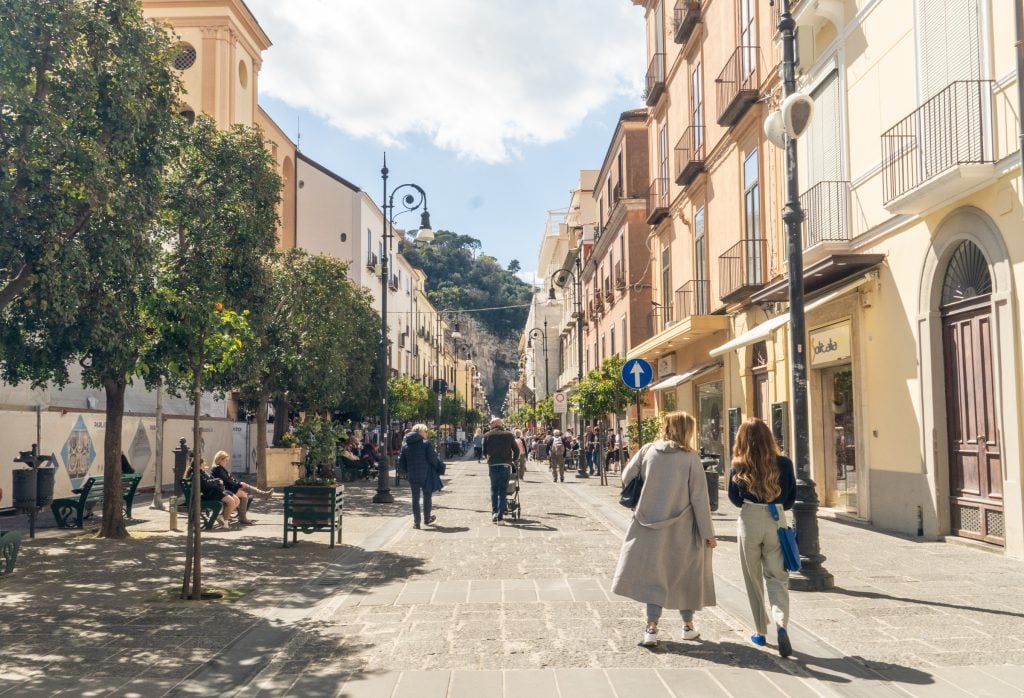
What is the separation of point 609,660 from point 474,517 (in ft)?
36.9

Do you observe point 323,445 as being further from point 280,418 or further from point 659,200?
point 280,418

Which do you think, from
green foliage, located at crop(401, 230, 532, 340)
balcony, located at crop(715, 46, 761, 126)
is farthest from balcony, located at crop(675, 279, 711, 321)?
green foliage, located at crop(401, 230, 532, 340)

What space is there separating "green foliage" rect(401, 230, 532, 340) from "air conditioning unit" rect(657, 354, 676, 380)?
3090 inches

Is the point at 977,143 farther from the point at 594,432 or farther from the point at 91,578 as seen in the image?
the point at 594,432

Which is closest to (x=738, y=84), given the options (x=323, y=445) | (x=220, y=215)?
(x=220, y=215)

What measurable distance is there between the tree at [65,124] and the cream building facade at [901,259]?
908 centimetres

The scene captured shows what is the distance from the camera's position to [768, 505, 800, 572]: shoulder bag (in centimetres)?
650

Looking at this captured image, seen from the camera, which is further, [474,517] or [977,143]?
[474,517]

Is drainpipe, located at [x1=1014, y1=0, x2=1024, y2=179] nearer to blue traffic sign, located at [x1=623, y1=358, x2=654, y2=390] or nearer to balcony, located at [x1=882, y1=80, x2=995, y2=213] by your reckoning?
balcony, located at [x1=882, y1=80, x2=995, y2=213]

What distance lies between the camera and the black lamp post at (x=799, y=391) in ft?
29.5

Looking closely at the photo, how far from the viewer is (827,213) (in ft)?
52.1

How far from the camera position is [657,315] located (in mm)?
30656

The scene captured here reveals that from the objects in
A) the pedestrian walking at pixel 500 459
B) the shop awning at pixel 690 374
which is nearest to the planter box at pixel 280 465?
the shop awning at pixel 690 374

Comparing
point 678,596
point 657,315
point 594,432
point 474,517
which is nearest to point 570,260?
point 594,432
